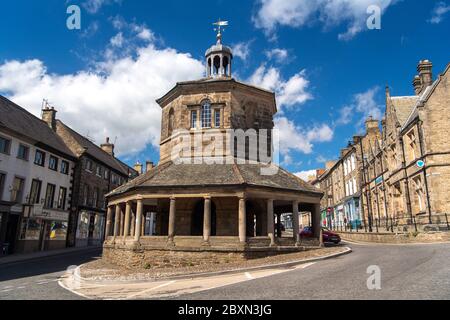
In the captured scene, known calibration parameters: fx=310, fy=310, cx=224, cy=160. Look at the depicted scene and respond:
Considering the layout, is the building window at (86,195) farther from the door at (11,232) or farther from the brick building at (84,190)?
the door at (11,232)

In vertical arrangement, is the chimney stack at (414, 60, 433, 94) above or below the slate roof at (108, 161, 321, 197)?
above

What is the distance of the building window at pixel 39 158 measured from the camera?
86.1 ft

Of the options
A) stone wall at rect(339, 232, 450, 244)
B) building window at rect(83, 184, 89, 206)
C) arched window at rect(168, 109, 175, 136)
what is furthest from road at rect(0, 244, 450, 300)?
building window at rect(83, 184, 89, 206)

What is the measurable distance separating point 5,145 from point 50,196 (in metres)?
6.61

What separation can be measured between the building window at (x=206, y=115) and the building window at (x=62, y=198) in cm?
1701

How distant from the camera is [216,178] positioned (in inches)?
677

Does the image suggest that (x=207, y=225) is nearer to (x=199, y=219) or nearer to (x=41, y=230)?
(x=199, y=219)

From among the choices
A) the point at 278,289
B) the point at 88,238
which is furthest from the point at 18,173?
Result: the point at 278,289

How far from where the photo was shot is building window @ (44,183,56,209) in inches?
1077

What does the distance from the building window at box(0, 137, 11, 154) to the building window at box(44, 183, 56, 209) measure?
558cm

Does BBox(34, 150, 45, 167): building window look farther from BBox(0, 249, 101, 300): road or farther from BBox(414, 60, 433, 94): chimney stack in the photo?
BBox(414, 60, 433, 94): chimney stack

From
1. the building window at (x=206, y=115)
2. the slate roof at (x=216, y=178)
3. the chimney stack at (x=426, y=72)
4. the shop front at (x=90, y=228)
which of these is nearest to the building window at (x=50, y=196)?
the shop front at (x=90, y=228)

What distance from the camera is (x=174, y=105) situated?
23.0 meters
